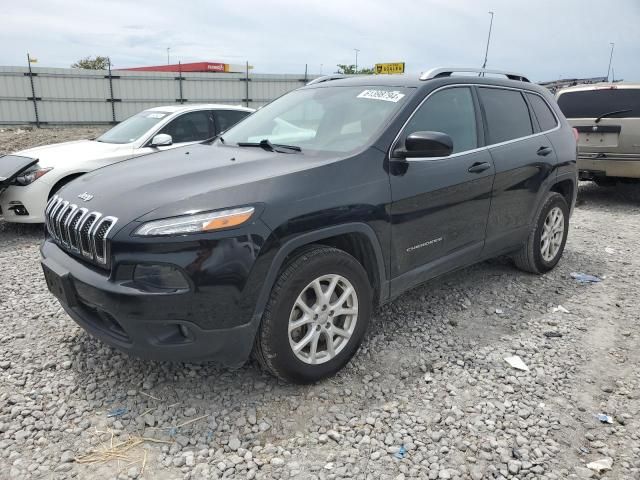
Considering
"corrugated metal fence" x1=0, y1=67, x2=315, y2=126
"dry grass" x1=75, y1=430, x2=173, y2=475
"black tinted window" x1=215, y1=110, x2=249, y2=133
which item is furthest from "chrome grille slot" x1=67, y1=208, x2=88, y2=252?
"corrugated metal fence" x1=0, y1=67, x2=315, y2=126

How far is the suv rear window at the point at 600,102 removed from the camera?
300 inches

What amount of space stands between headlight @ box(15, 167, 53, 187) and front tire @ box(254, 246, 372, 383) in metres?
4.30

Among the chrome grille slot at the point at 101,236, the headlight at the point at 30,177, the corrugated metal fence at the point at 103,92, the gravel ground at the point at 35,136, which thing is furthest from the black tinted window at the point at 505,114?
the corrugated metal fence at the point at 103,92

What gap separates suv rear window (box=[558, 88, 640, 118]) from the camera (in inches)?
300

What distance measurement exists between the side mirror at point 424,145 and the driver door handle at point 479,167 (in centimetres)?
62

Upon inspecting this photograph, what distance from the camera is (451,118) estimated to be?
12.0ft

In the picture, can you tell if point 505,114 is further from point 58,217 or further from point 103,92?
point 103,92

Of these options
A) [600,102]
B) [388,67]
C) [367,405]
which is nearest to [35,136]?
[600,102]

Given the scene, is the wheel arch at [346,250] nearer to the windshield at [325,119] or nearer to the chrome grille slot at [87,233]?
the windshield at [325,119]

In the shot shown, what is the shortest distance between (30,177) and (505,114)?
197 inches

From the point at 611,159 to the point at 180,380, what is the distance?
7354mm

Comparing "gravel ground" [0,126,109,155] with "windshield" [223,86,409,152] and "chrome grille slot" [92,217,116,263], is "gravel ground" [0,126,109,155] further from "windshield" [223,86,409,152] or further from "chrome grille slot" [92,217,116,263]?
"chrome grille slot" [92,217,116,263]

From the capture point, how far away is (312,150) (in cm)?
319

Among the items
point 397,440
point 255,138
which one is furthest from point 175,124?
point 397,440
